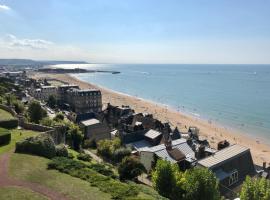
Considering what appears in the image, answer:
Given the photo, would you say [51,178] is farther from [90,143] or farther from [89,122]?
[89,122]

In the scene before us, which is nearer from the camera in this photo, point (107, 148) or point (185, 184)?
point (185, 184)

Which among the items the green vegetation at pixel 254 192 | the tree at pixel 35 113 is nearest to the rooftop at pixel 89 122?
the tree at pixel 35 113

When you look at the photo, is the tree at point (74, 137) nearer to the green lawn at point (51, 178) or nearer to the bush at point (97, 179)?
the bush at point (97, 179)

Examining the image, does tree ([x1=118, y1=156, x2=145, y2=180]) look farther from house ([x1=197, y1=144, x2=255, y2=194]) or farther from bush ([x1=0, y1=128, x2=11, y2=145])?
bush ([x1=0, y1=128, x2=11, y2=145])

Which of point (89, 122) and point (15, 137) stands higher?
point (15, 137)

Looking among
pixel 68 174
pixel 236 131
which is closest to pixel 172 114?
pixel 236 131

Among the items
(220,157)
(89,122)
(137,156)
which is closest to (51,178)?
(137,156)
